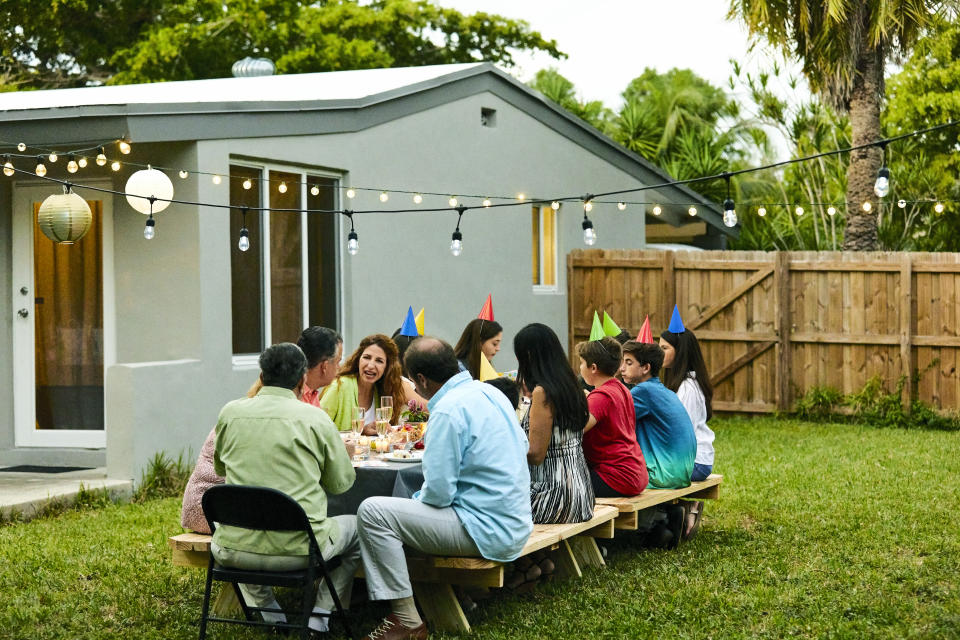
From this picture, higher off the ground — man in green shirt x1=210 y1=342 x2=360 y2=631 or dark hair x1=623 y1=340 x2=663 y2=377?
dark hair x1=623 y1=340 x2=663 y2=377

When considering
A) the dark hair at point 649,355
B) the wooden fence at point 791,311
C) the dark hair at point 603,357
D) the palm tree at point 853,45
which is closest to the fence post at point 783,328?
the wooden fence at point 791,311

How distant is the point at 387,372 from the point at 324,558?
2.36 metres

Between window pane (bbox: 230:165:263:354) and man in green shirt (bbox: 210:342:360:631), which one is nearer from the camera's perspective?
man in green shirt (bbox: 210:342:360:631)

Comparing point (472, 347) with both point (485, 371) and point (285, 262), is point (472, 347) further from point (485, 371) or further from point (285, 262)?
point (285, 262)

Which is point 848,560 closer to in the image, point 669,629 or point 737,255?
point 669,629

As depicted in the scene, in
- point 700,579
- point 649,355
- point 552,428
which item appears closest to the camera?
point 552,428

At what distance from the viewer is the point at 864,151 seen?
46.0 ft

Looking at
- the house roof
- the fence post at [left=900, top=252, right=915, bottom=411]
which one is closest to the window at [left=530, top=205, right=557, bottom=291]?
the house roof

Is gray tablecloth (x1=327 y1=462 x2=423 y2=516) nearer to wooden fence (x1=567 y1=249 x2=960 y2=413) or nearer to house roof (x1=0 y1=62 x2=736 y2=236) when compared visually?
house roof (x1=0 y1=62 x2=736 y2=236)

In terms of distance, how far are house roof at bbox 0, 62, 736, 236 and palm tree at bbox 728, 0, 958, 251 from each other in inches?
94.6

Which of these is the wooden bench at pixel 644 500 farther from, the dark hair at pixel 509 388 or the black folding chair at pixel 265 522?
the black folding chair at pixel 265 522

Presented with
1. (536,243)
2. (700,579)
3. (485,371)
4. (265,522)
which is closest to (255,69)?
(536,243)

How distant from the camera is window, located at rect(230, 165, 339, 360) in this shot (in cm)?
962

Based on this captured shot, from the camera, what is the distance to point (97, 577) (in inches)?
244
